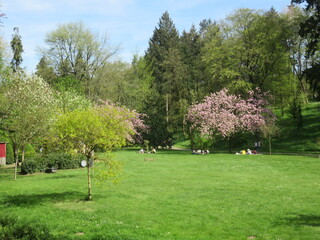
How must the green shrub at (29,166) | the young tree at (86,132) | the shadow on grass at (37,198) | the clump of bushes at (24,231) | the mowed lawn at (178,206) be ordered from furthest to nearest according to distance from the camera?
the green shrub at (29,166) < the shadow on grass at (37,198) < the young tree at (86,132) < the mowed lawn at (178,206) < the clump of bushes at (24,231)

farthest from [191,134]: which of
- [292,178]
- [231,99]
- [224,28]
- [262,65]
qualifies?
[292,178]

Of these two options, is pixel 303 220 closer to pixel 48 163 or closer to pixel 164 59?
pixel 48 163

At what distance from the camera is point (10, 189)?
728 inches

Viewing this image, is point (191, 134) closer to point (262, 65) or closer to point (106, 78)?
point (262, 65)

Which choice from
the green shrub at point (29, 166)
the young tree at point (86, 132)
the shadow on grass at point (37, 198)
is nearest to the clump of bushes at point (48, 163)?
the green shrub at point (29, 166)

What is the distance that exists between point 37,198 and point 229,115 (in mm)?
31464

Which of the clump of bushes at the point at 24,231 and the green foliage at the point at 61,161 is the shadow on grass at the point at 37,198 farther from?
the green foliage at the point at 61,161

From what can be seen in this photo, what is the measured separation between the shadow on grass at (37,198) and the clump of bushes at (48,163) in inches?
321

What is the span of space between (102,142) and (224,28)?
3970 cm

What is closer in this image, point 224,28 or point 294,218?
point 294,218

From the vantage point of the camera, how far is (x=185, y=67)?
217ft

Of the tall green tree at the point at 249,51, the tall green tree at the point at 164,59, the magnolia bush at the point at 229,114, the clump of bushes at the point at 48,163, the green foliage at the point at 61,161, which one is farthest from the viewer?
the tall green tree at the point at 164,59

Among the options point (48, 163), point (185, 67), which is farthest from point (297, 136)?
point (48, 163)

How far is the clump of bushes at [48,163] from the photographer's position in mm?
25766
